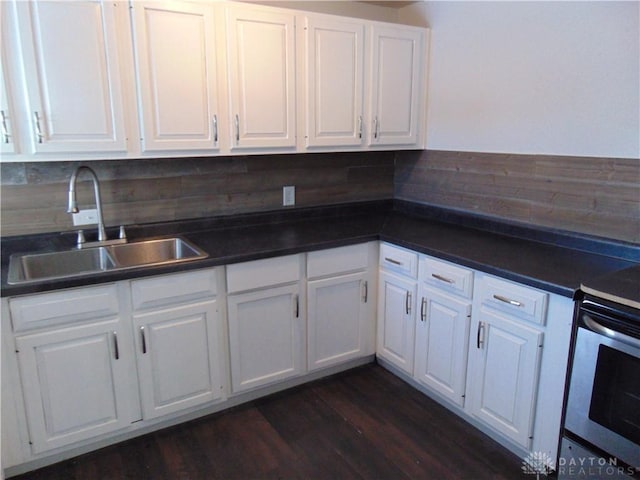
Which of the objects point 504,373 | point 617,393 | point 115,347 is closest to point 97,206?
point 115,347

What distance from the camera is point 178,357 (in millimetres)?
2223

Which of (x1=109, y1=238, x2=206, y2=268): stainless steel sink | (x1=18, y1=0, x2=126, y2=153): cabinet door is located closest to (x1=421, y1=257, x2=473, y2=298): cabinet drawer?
(x1=109, y1=238, x2=206, y2=268): stainless steel sink

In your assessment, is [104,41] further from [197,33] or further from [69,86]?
[197,33]

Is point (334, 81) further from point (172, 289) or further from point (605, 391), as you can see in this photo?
point (605, 391)

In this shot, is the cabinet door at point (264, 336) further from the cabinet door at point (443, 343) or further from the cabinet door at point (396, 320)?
the cabinet door at point (443, 343)

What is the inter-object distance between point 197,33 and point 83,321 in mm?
1413

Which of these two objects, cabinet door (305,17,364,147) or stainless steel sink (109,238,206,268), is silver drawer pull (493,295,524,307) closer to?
cabinet door (305,17,364,147)

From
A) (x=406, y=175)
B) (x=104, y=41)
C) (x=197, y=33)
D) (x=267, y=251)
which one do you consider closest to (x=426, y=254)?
(x=267, y=251)

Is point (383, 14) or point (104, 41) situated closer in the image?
point (104, 41)

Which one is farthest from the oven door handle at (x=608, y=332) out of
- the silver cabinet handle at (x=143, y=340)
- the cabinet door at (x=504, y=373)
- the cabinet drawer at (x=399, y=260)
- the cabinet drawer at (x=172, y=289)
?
the silver cabinet handle at (x=143, y=340)

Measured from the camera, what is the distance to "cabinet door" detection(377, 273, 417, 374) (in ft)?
8.43

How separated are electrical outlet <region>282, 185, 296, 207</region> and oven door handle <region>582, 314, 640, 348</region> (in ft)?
5.98

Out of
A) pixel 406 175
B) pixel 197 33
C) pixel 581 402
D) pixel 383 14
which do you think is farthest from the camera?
pixel 406 175

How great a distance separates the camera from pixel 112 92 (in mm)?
2109
